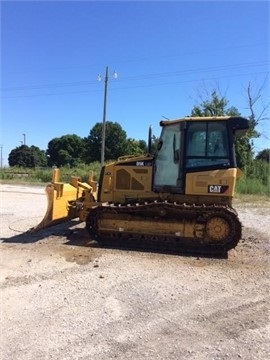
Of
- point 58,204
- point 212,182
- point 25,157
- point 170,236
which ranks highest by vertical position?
point 25,157

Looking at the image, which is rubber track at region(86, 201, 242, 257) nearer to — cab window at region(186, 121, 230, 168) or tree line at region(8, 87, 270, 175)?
cab window at region(186, 121, 230, 168)

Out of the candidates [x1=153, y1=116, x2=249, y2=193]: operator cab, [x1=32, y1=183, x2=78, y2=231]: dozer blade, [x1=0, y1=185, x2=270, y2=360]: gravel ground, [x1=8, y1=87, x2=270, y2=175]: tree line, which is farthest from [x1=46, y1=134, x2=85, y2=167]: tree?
[x1=0, y1=185, x2=270, y2=360]: gravel ground

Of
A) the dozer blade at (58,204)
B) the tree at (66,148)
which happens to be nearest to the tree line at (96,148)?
the tree at (66,148)

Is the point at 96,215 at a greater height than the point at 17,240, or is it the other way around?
the point at 96,215

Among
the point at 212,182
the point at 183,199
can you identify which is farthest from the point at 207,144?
the point at 183,199

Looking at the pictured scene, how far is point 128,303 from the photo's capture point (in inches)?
205

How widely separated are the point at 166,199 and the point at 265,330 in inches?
166

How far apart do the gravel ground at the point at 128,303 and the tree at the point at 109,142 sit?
187 ft

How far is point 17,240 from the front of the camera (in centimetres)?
871

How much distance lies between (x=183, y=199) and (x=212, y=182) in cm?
69

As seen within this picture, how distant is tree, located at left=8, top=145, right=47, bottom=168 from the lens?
8606cm

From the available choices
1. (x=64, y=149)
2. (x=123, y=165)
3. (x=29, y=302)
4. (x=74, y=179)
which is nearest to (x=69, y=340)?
(x=29, y=302)

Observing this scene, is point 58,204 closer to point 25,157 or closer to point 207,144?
point 207,144

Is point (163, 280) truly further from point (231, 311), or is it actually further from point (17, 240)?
point (17, 240)
